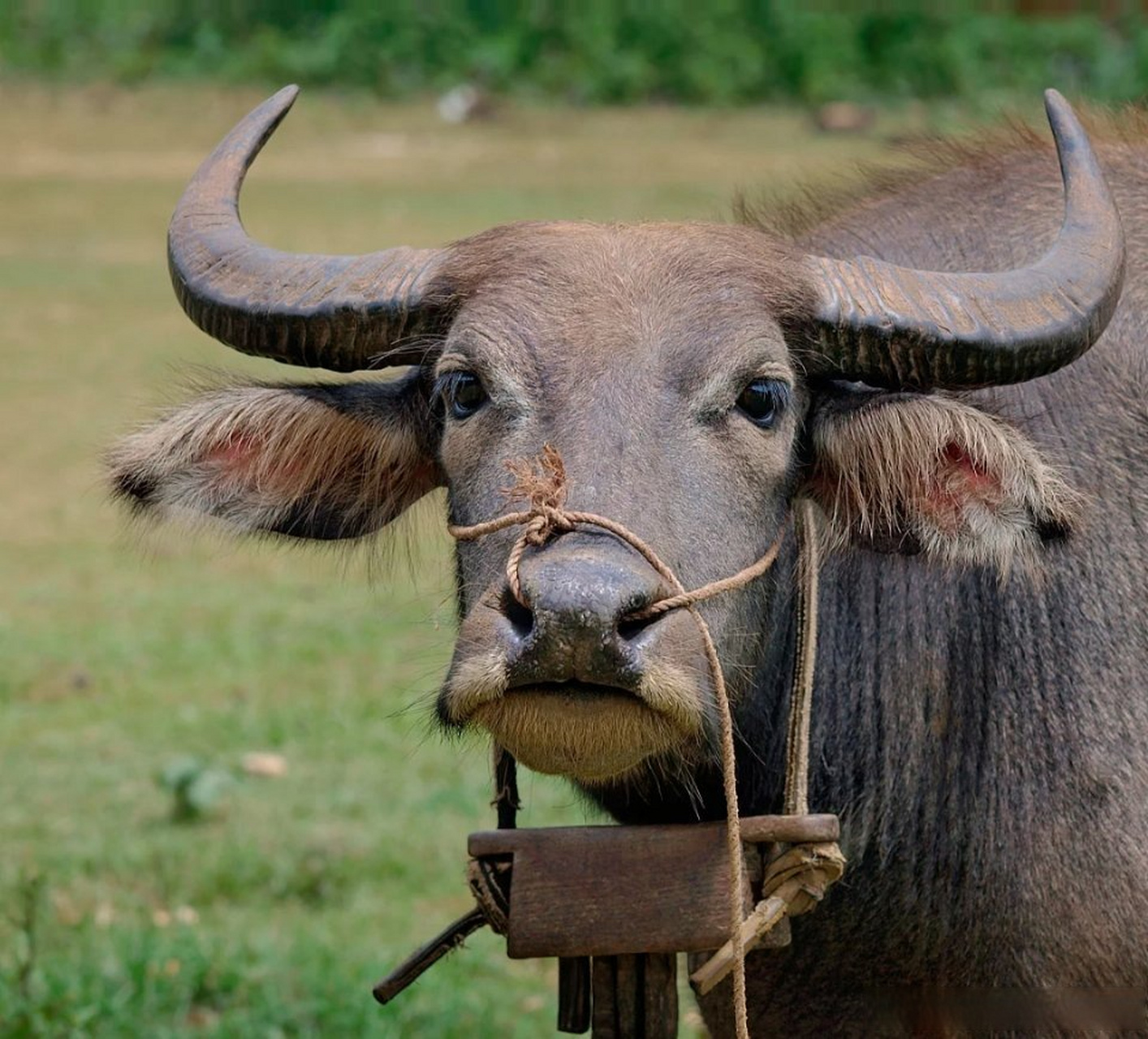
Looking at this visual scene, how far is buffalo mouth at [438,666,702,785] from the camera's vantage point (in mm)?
3023

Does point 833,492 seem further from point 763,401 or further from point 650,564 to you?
point 650,564

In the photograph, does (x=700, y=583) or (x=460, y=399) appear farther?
(x=460, y=399)

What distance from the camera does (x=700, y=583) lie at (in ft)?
10.8

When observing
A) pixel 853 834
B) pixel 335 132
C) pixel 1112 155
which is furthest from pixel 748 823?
pixel 335 132

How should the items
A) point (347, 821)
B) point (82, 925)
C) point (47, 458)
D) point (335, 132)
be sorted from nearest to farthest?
1. point (82, 925)
2. point (347, 821)
3. point (47, 458)
4. point (335, 132)

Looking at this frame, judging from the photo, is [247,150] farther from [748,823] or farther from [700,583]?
[748,823]

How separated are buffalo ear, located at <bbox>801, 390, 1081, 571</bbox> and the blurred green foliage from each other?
20915mm

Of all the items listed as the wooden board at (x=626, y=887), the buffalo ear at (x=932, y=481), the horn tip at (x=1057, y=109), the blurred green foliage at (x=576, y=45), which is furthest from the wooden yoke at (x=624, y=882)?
the blurred green foliage at (x=576, y=45)

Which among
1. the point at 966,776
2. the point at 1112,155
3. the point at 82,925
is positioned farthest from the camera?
the point at 82,925

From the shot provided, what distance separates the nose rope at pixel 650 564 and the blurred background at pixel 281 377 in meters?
0.59

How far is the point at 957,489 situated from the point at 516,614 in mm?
1093

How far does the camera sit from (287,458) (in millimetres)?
3945

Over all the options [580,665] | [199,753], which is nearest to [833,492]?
[580,665]

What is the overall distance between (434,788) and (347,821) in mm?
417
